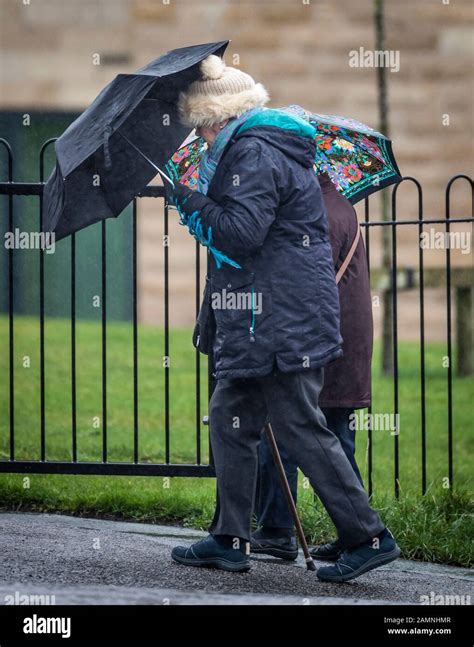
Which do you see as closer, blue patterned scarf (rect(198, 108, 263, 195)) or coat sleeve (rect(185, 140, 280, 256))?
coat sleeve (rect(185, 140, 280, 256))

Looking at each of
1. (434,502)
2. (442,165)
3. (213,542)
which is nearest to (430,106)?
(442,165)

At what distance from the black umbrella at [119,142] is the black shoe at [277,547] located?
148 cm

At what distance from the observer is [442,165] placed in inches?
598

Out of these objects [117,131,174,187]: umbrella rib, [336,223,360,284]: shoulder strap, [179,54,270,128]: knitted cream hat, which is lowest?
[336,223,360,284]: shoulder strap

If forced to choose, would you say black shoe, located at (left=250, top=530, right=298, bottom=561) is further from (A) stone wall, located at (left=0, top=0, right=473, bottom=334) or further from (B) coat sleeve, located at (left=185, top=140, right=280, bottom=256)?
(A) stone wall, located at (left=0, top=0, right=473, bottom=334)

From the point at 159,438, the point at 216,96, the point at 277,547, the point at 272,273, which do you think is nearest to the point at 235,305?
the point at 272,273

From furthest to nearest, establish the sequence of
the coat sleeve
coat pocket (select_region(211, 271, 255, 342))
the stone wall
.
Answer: the stone wall, coat pocket (select_region(211, 271, 255, 342)), the coat sleeve

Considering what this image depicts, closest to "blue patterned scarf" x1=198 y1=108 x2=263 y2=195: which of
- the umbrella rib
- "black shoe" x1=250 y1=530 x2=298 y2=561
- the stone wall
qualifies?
the umbrella rib

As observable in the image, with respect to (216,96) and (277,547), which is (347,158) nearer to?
(216,96)

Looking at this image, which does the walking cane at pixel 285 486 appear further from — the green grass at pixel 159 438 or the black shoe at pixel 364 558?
the green grass at pixel 159 438

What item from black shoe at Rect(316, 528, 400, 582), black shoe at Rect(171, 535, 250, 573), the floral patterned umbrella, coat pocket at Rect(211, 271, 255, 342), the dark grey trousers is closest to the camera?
coat pocket at Rect(211, 271, 255, 342)

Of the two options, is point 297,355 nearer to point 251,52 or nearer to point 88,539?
point 88,539

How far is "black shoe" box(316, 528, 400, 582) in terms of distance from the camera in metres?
4.41

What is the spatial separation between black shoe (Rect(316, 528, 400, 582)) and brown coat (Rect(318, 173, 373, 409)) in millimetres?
624
